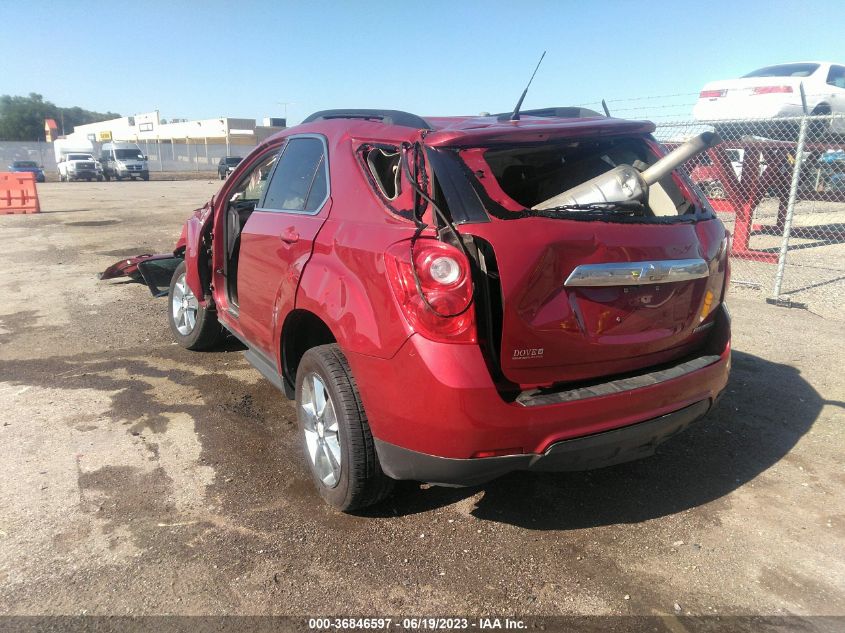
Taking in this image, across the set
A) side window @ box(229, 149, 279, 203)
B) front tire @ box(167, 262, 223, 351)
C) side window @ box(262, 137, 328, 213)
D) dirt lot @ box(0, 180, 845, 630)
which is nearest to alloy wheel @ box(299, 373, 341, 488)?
dirt lot @ box(0, 180, 845, 630)

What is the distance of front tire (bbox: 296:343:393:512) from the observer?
2.76 metres

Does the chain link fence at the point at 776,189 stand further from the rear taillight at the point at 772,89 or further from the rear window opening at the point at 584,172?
the rear window opening at the point at 584,172

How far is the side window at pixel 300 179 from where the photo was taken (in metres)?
3.34

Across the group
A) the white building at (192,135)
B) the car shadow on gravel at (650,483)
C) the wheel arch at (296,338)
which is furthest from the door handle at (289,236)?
the white building at (192,135)

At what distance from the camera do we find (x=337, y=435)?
2.94 metres

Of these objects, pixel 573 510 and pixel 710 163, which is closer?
pixel 573 510

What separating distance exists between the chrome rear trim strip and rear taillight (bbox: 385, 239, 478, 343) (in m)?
0.43

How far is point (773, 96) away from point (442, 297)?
11.3 m

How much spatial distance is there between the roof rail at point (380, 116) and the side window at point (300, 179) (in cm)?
19

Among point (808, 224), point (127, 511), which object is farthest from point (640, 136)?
point (808, 224)

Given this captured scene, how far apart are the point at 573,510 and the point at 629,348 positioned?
36.7 inches

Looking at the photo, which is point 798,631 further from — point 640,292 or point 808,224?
point 808,224

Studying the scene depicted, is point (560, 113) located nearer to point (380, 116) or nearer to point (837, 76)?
point (380, 116)

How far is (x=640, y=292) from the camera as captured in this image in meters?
2.68
